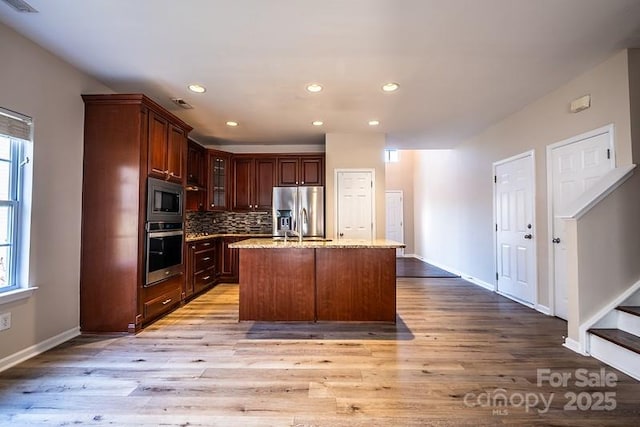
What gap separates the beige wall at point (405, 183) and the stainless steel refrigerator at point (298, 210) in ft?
15.4

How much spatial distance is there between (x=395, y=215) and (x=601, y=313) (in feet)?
22.6

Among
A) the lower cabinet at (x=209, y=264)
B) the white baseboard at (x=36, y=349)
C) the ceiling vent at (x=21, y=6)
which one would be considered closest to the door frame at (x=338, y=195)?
the lower cabinet at (x=209, y=264)

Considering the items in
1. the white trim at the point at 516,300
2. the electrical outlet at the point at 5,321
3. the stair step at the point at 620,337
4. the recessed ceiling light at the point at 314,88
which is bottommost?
the white trim at the point at 516,300

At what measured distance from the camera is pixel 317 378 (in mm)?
2215

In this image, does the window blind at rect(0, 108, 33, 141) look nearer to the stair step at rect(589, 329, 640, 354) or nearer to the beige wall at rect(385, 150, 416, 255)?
the stair step at rect(589, 329, 640, 354)

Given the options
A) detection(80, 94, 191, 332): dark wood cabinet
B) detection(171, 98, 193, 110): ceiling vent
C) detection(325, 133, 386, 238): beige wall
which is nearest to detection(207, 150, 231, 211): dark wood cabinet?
detection(171, 98, 193, 110): ceiling vent

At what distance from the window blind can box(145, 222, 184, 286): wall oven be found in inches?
47.5

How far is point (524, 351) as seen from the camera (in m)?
2.66

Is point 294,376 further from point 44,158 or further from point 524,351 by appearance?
point 44,158

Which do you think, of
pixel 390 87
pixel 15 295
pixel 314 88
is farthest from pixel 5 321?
pixel 390 87

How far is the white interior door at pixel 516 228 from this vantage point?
13.1 ft

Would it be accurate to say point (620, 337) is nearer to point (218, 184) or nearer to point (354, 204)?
point (354, 204)

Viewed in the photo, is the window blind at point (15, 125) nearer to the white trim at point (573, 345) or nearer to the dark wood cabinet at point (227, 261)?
the dark wood cabinet at point (227, 261)

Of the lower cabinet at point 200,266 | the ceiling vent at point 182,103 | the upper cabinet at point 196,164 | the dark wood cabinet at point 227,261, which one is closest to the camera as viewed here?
the ceiling vent at point 182,103
